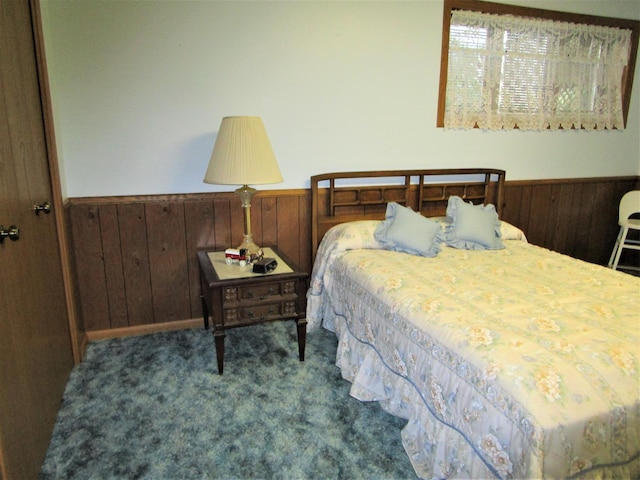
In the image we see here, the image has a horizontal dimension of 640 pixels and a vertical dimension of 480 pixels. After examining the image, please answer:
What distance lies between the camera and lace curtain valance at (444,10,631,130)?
311 cm

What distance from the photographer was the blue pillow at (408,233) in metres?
2.66

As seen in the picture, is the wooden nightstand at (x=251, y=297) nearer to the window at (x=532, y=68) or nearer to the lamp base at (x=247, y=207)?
the lamp base at (x=247, y=207)

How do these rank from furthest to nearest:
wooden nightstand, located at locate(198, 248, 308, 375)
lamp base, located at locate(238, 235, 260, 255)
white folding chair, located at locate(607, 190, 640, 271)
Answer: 1. white folding chair, located at locate(607, 190, 640, 271)
2. lamp base, located at locate(238, 235, 260, 255)
3. wooden nightstand, located at locate(198, 248, 308, 375)

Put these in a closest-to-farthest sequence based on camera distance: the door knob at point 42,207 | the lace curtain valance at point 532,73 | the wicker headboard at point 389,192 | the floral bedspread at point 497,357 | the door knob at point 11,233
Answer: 1. the floral bedspread at point 497,357
2. the door knob at point 11,233
3. the door knob at point 42,207
4. the wicker headboard at point 389,192
5. the lace curtain valance at point 532,73

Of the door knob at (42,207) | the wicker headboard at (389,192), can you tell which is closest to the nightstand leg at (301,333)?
the wicker headboard at (389,192)

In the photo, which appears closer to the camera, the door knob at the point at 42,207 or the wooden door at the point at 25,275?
the wooden door at the point at 25,275

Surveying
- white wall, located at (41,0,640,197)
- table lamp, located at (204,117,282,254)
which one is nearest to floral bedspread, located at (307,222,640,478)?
table lamp, located at (204,117,282,254)

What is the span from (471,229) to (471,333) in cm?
135

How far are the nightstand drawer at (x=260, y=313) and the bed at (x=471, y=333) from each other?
33 cm

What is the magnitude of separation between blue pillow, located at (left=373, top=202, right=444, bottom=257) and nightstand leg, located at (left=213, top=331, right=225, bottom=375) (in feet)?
3.63

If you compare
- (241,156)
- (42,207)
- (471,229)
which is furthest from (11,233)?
(471,229)

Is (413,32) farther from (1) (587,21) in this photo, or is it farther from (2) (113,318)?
(2) (113,318)

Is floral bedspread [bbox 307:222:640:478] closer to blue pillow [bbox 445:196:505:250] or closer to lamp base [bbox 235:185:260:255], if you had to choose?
blue pillow [bbox 445:196:505:250]

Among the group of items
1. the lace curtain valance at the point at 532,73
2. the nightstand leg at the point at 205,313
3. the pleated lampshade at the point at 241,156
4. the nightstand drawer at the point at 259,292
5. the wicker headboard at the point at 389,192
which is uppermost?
the lace curtain valance at the point at 532,73
